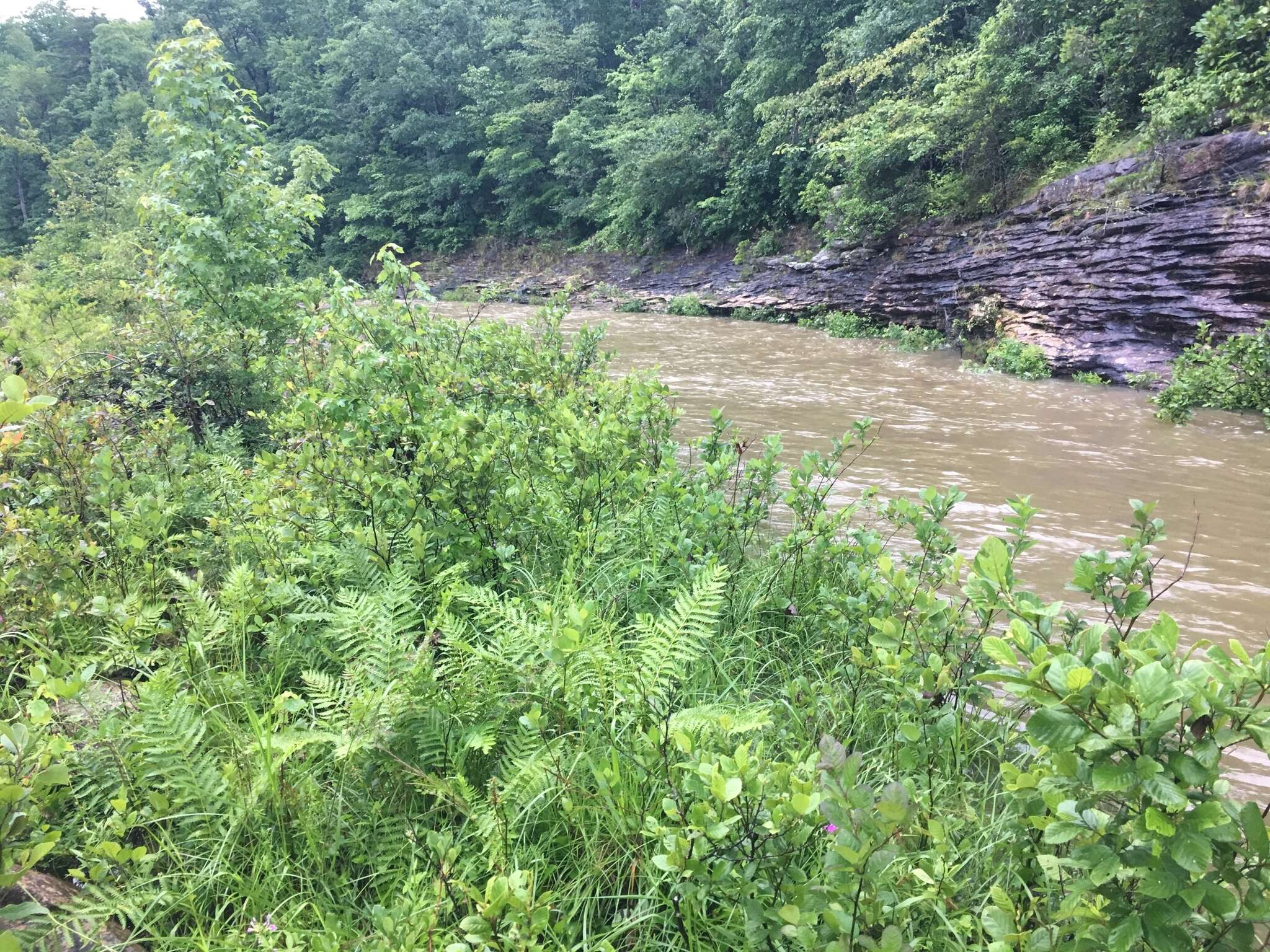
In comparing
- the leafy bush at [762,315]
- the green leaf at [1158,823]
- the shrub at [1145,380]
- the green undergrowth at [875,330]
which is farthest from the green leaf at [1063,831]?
the leafy bush at [762,315]

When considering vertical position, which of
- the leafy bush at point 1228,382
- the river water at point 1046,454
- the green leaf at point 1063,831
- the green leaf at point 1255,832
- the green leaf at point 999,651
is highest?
the green leaf at point 999,651

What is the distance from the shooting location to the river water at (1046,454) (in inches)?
165

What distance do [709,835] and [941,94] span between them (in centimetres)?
1832

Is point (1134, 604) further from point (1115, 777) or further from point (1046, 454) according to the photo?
point (1046, 454)

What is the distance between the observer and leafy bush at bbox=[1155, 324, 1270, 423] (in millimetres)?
7875

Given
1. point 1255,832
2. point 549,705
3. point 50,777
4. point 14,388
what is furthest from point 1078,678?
point 14,388

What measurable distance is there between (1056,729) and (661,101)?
33443 mm

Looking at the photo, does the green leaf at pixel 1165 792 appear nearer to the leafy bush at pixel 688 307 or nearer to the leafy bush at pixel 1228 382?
the leafy bush at pixel 1228 382

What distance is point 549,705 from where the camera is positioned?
2.00m

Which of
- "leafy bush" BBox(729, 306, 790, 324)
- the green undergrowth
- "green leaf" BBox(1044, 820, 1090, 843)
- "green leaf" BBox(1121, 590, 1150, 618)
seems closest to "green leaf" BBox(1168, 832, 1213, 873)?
"green leaf" BBox(1044, 820, 1090, 843)

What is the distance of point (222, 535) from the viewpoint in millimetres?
3309

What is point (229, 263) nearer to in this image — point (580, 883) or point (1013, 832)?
point (580, 883)

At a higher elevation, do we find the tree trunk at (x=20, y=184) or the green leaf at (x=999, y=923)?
the tree trunk at (x=20, y=184)

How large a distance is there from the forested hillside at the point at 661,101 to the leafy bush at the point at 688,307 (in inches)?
174
